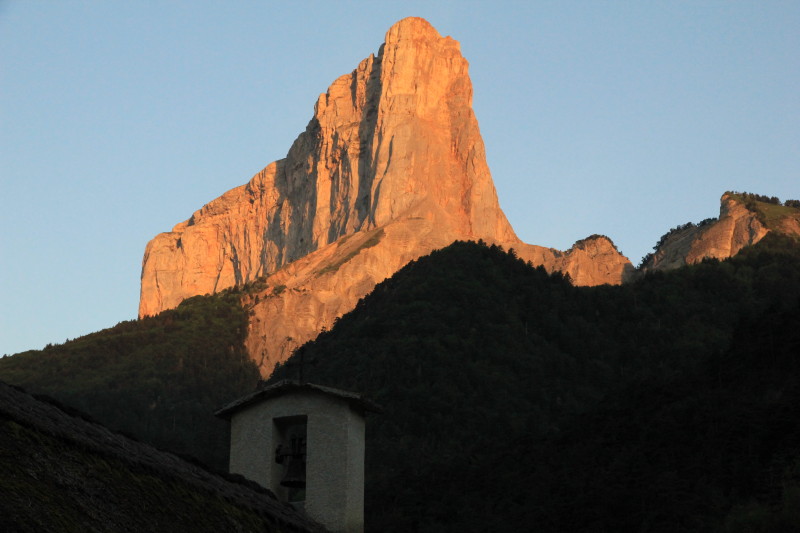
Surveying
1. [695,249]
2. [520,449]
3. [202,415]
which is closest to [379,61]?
[695,249]

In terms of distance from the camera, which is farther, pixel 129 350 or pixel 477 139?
pixel 477 139

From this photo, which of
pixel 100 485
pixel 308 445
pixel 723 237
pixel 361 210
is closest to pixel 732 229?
pixel 723 237

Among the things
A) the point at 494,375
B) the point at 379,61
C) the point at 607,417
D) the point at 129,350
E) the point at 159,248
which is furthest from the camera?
the point at 159,248

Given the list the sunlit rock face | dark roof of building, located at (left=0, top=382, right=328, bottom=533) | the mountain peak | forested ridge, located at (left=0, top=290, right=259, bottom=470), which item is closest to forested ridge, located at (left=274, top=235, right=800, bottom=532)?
forested ridge, located at (left=0, top=290, right=259, bottom=470)

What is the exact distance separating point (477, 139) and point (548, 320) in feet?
180

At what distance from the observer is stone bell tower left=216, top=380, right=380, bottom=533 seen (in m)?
17.6

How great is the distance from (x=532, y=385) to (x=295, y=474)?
7205 cm

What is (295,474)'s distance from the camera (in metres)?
18.1

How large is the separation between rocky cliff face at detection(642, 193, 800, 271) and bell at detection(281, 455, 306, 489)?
128 m

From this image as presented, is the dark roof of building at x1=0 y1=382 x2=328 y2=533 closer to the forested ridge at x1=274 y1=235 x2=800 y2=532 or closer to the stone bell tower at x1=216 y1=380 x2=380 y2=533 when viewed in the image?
the stone bell tower at x1=216 y1=380 x2=380 y2=533

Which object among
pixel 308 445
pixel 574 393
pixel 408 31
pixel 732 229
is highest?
pixel 408 31

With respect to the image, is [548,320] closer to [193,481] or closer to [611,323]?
[611,323]

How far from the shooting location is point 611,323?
108m

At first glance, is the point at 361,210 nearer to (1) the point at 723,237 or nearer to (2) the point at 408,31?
(2) the point at 408,31
